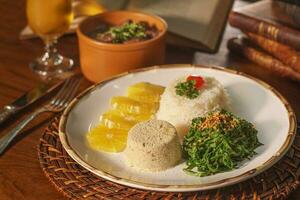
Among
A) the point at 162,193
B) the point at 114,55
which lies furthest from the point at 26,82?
the point at 162,193

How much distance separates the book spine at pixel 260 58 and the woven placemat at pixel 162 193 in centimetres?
35

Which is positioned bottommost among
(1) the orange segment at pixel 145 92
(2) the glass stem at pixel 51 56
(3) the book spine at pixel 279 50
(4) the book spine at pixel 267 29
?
(2) the glass stem at pixel 51 56

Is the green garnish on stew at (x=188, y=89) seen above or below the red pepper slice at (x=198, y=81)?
below

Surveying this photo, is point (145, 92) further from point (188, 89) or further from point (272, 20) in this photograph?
point (272, 20)

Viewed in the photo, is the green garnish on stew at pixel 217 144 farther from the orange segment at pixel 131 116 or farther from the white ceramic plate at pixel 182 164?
the orange segment at pixel 131 116

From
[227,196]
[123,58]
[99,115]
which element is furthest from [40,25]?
[227,196]

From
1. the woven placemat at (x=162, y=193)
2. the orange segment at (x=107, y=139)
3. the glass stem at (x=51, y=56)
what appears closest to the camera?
the woven placemat at (x=162, y=193)

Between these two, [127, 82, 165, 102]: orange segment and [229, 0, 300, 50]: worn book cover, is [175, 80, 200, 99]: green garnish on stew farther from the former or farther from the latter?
[229, 0, 300, 50]: worn book cover

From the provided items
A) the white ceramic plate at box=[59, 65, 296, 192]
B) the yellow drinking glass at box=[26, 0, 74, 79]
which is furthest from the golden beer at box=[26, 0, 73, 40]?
the white ceramic plate at box=[59, 65, 296, 192]

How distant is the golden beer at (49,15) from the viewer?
1366 mm

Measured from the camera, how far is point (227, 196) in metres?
0.89

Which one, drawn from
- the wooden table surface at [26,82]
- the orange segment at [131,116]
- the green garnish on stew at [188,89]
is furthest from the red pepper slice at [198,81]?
the wooden table surface at [26,82]

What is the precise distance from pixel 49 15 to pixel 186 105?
Answer: 0.49 metres

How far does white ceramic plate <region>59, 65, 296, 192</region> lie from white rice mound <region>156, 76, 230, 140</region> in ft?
0.22
